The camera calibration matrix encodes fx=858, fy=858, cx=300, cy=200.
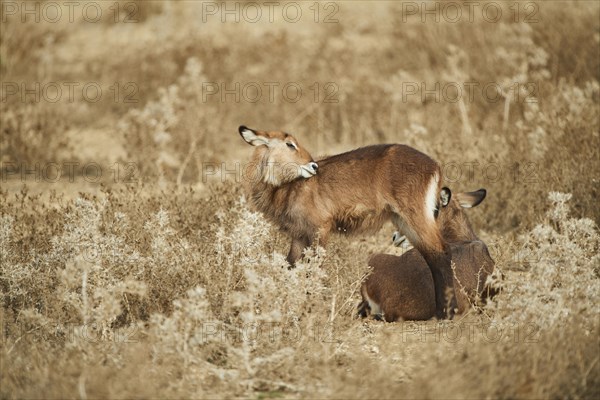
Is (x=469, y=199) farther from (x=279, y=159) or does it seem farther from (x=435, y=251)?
(x=279, y=159)

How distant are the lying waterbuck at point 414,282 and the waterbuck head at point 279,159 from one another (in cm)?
97

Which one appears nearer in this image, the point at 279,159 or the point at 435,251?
the point at 435,251

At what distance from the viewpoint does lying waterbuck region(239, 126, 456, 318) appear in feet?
22.3

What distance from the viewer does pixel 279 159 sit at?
7.34 m

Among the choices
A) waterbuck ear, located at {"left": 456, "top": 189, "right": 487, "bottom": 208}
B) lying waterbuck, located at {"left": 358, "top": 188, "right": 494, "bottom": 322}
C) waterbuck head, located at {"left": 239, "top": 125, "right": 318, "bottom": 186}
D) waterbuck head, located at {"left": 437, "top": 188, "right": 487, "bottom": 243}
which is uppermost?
waterbuck head, located at {"left": 239, "top": 125, "right": 318, "bottom": 186}

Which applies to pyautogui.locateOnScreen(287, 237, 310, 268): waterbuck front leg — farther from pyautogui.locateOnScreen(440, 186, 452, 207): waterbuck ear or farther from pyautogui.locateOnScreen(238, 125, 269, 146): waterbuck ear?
pyautogui.locateOnScreen(440, 186, 452, 207): waterbuck ear

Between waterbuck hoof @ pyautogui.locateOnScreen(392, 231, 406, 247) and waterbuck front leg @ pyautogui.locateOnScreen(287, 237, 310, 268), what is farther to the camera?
waterbuck hoof @ pyautogui.locateOnScreen(392, 231, 406, 247)

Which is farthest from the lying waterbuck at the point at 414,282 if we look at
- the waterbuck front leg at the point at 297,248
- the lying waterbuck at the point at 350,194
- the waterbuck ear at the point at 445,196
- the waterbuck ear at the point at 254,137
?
the waterbuck ear at the point at 254,137

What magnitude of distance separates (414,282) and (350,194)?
2.91 ft

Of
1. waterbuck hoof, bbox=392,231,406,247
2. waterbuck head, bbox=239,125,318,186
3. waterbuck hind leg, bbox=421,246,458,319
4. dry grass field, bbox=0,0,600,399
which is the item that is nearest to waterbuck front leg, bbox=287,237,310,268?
dry grass field, bbox=0,0,600,399

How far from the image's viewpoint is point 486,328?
19.5 feet

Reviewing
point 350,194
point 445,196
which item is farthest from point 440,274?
point 350,194

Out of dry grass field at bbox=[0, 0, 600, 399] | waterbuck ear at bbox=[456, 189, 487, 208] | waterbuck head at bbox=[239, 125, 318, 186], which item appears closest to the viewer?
dry grass field at bbox=[0, 0, 600, 399]

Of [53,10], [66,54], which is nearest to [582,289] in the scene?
[66,54]
